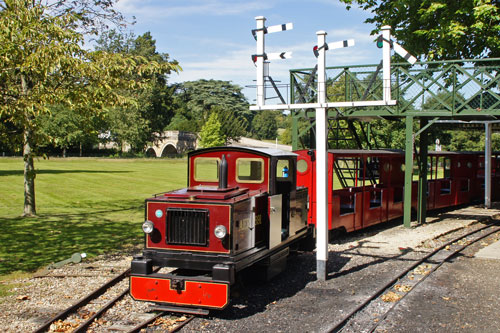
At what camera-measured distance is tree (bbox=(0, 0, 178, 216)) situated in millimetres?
10078

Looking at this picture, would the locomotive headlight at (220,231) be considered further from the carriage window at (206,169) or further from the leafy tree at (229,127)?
the leafy tree at (229,127)

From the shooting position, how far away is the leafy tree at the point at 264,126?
13750 centimetres

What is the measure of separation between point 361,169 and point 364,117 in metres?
3.03

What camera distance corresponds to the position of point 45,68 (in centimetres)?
1023

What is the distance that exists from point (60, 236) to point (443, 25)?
16.0 m

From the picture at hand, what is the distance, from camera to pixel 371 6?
23125mm

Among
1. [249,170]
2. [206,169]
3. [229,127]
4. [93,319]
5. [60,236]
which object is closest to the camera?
[93,319]

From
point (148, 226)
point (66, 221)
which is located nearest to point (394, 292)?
point (148, 226)

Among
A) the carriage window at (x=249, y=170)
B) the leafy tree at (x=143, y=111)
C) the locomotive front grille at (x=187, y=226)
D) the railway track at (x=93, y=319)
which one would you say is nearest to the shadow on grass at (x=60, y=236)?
the railway track at (x=93, y=319)

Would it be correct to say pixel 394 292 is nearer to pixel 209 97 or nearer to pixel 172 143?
pixel 172 143

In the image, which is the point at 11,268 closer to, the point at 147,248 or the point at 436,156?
the point at 147,248

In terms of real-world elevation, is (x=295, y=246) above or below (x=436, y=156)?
below

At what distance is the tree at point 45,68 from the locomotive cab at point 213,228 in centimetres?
363

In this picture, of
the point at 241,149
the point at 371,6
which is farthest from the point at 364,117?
the point at 241,149
